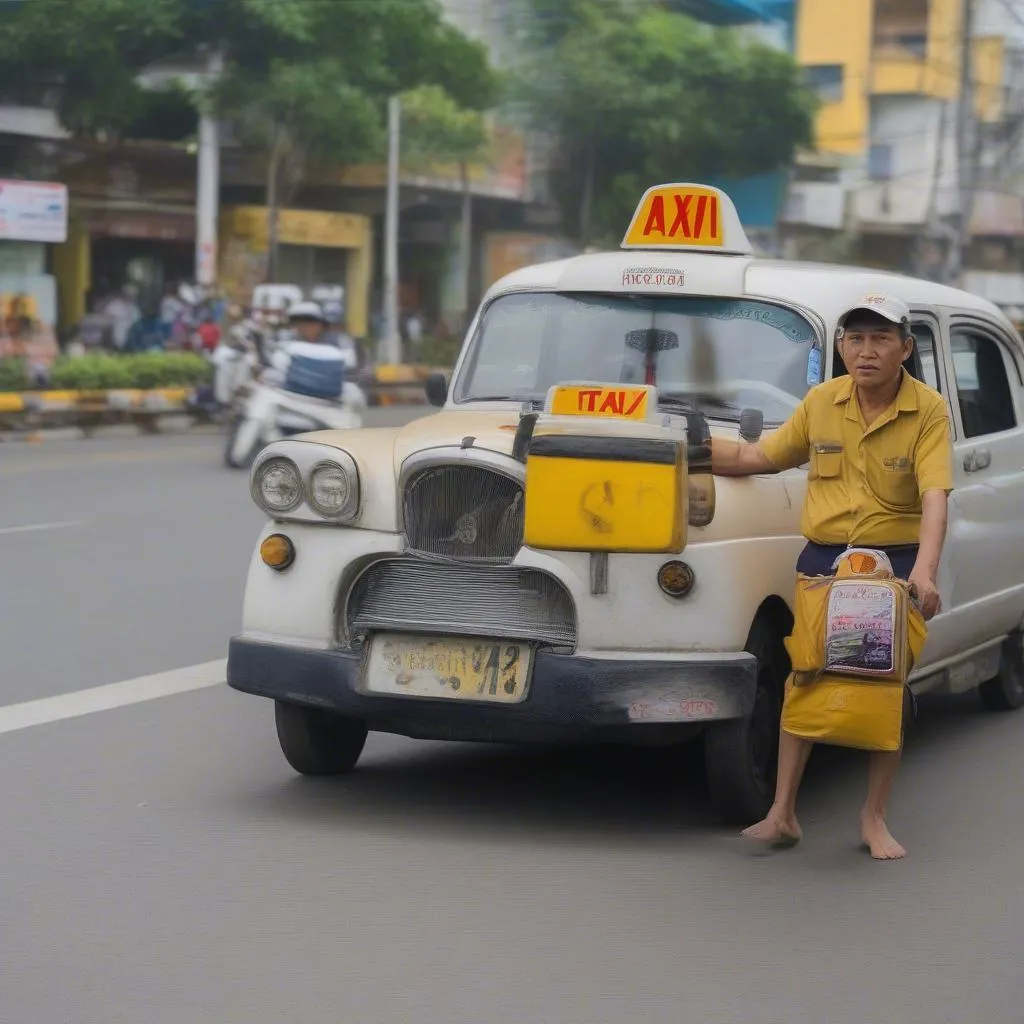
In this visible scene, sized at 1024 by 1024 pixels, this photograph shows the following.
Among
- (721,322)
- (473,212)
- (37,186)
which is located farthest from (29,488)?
(473,212)

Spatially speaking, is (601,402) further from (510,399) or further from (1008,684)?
(1008,684)

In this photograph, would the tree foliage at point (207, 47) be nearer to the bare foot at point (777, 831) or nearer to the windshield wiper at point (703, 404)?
the windshield wiper at point (703, 404)

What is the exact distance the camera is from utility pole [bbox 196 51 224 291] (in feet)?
120

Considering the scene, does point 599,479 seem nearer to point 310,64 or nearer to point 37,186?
point 37,186

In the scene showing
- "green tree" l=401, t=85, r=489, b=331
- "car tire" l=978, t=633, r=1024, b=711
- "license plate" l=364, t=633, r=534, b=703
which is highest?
"green tree" l=401, t=85, r=489, b=331

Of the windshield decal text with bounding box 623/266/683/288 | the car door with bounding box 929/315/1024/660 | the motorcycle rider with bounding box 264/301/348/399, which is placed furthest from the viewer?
the motorcycle rider with bounding box 264/301/348/399

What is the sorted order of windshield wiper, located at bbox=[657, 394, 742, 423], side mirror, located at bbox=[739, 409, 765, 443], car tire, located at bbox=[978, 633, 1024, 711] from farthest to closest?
car tire, located at bbox=[978, 633, 1024, 711], windshield wiper, located at bbox=[657, 394, 742, 423], side mirror, located at bbox=[739, 409, 765, 443]

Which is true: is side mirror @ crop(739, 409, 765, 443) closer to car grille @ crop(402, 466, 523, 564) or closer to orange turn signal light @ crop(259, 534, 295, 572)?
car grille @ crop(402, 466, 523, 564)

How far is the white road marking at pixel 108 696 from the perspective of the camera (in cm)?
762

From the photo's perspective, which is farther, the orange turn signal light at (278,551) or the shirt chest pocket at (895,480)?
the orange turn signal light at (278,551)

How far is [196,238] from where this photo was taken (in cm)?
3953

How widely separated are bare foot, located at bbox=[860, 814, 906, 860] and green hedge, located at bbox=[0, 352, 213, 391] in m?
20.9

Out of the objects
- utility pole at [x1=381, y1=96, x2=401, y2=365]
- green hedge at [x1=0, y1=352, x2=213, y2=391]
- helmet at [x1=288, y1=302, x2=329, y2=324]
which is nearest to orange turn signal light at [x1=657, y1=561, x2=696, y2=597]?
helmet at [x1=288, y1=302, x2=329, y2=324]

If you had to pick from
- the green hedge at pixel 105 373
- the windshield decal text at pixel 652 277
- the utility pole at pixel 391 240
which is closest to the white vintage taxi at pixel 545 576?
the windshield decal text at pixel 652 277
